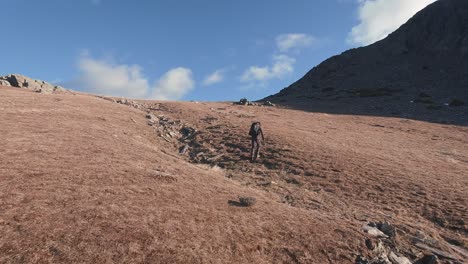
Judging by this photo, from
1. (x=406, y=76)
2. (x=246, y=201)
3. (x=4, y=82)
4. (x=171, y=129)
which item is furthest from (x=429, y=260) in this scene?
(x=406, y=76)

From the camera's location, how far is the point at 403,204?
18609 millimetres

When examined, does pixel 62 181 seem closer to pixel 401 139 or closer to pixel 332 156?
pixel 332 156

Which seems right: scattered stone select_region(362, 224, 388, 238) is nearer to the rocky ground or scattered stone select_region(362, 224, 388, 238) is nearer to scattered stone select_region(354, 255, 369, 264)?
the rocky ground

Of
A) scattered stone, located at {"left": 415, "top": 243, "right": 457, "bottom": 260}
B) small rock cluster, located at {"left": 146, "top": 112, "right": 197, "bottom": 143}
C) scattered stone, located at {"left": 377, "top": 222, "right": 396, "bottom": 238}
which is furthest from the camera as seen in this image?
small rock cluster, located at {"left": 146, "top": 112, "right": 197, "bottom": 143}

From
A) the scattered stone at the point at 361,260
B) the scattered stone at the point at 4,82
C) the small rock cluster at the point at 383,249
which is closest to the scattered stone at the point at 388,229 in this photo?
the small rock cluster at the point at 383,249

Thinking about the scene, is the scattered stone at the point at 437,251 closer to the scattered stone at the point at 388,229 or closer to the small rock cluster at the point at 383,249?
the small rock cluster at the point at 383,249

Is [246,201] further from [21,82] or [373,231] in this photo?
[21,82]

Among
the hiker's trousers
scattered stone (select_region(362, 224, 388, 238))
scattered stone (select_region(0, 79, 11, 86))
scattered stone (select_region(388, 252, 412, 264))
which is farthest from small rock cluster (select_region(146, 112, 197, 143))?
scattered stone (select_region(0, 79, 11, 86))

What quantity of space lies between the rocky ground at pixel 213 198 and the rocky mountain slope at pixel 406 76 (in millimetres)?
37943

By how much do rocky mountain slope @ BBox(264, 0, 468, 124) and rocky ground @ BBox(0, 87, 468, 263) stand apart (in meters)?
37.9

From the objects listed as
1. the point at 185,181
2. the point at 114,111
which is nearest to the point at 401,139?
the point at 185,181

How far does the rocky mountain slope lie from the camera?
6706cm

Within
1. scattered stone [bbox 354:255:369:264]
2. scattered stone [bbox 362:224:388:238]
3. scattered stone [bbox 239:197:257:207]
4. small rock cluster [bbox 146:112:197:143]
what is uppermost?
small rock cluster [bbox 146:112:197:143]

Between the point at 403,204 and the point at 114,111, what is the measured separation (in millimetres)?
30260
